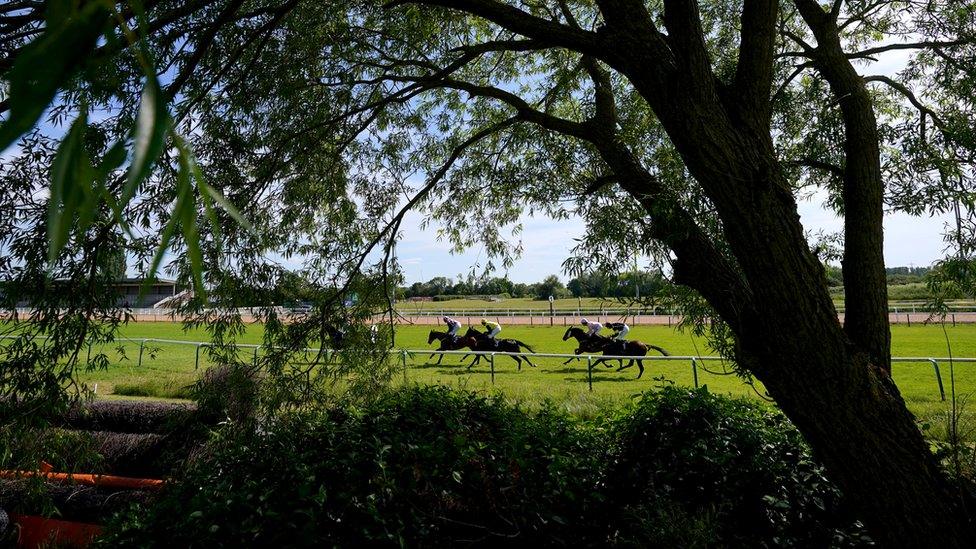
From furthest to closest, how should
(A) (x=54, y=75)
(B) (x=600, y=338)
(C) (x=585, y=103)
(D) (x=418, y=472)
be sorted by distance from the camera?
(B) (x=600, y=338) → (C) (x=585, y=103) → (D) (x=418, y=472) → (A) (x=54, y=75)

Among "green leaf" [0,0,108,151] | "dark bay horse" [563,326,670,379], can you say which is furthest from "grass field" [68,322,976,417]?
"green leaf" [0,0,108,151]

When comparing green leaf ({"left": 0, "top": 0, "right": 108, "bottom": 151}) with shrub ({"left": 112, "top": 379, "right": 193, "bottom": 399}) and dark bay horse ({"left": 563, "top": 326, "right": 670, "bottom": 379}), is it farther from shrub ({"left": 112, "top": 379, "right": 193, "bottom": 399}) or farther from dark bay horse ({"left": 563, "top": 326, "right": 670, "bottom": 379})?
shrub ({"left": 112, "top": 379, "right": 193, "bottom": 399})

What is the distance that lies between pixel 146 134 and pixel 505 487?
4279 millimetres

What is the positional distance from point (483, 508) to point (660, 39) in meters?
3.44

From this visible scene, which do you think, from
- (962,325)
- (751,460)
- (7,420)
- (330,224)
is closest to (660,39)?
(751,460)

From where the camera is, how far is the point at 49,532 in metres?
6.67

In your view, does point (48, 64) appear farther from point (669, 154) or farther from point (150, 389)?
point (150, 389)

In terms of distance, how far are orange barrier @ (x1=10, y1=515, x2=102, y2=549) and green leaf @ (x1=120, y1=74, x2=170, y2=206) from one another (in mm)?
7693

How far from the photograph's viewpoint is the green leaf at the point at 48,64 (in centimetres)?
43

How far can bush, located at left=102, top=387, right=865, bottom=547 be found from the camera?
382cm

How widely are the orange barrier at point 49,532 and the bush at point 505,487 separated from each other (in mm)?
2650

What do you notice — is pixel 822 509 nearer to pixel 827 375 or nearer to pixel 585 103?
pixel 827 375

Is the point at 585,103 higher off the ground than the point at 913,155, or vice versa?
the point at 585,103

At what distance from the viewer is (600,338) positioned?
1836 centimetres
